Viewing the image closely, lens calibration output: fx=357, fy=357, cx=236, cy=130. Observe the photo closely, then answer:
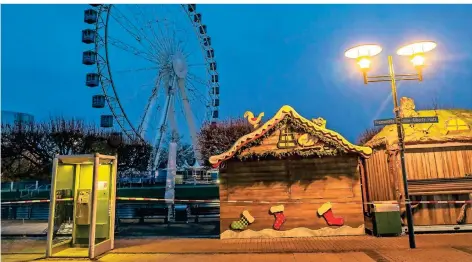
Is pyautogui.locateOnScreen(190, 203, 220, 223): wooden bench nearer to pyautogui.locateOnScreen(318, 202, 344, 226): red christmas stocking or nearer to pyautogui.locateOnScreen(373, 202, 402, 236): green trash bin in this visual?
pyautogui.locateOnScreen(318, 202, 344, 226): red christmas stocking

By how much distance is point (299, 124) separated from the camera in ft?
32.6

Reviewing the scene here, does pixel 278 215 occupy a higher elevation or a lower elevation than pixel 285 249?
higher

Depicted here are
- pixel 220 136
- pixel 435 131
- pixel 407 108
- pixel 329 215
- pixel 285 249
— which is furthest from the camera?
pixel 220 136

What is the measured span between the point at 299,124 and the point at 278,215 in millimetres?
2584

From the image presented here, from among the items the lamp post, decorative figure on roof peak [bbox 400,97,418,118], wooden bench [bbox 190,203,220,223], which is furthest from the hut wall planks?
wooden bench [bbox 190,203,220,223]

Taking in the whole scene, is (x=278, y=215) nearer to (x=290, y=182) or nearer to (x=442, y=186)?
(x=290, y=182)

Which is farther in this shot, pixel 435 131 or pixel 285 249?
pixel 435 131

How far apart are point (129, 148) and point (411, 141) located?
83.6 feet

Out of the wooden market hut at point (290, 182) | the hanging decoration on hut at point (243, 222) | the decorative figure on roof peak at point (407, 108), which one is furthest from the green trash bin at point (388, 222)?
the hanging decoration on hut at point (243, 222)

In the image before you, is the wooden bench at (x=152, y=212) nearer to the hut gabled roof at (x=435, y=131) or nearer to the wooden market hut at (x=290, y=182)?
the wooden market hut at (x=290, y=182)

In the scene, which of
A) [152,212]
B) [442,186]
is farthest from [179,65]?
[442,186]

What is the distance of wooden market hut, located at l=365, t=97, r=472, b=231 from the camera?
991 centimetres

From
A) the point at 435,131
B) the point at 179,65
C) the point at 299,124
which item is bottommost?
the point at 435,131

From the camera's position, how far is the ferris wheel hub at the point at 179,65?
99.3ft
